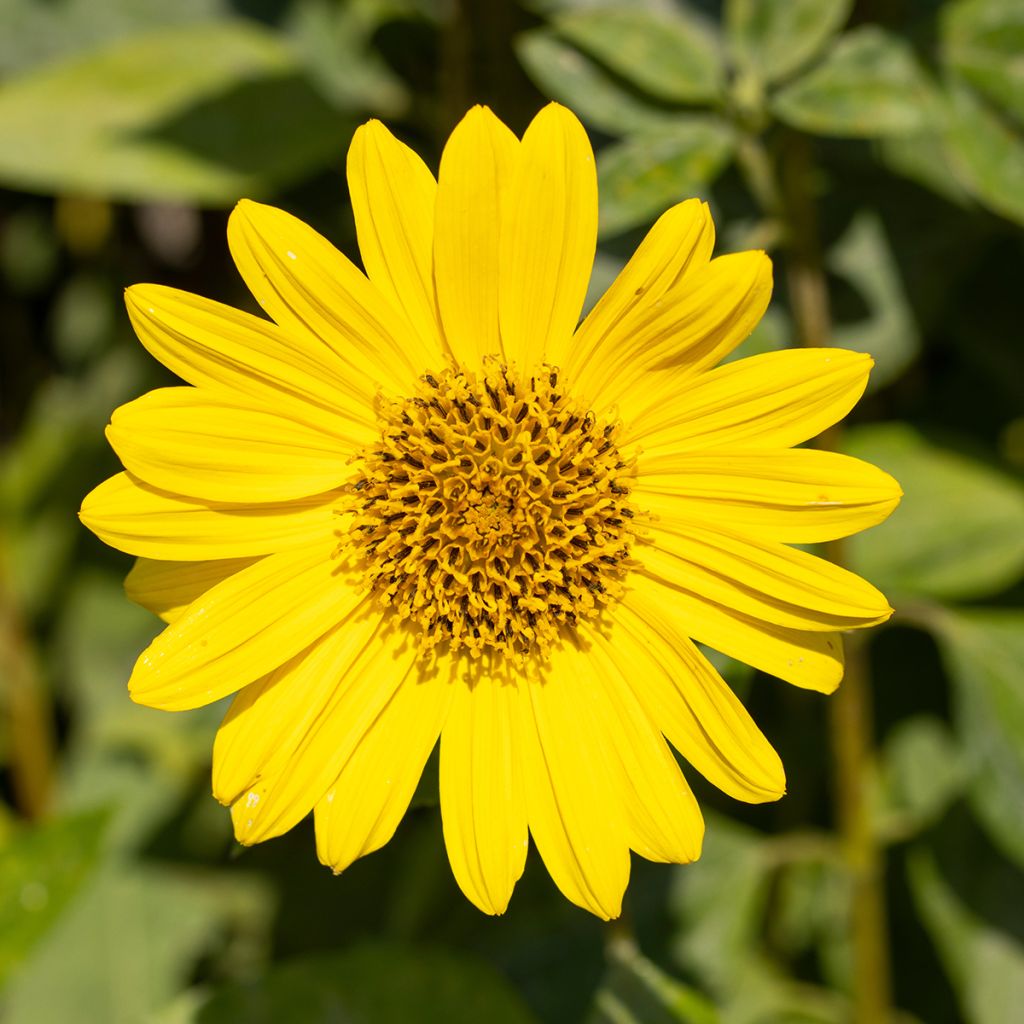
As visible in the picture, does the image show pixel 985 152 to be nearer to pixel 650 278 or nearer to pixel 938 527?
pixel 938 527

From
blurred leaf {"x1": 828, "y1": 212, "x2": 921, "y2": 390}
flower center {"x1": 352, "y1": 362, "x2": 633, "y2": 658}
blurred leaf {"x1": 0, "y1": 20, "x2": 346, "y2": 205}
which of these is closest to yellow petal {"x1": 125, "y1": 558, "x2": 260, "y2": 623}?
flower center {"x1": 352, "y1": 362, "x2": 633, "y2": 658}

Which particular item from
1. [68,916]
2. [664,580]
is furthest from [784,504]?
[68,916]

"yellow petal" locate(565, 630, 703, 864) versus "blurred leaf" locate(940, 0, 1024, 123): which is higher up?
"blurred leaf" locate(940, 0, 1024, 123)

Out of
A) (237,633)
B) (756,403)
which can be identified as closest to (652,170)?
(756,403)

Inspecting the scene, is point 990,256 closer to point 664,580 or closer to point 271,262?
point 664,580

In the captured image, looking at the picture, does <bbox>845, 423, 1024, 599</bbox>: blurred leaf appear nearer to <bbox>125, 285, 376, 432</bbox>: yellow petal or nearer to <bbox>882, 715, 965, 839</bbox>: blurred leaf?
<bbox>882, 715, 965, 839</bbox>: blurred leaf

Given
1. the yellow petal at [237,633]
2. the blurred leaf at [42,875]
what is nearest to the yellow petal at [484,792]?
the yellow petal at [237,633]

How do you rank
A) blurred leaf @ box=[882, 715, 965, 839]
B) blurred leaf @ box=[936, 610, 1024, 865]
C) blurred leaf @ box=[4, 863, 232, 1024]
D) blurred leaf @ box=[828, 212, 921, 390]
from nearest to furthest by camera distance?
blurred leaf @ box=[936, 610, 1024, 865] → blurred leaf @ box=[828, 212, 921, 390] → blurred leaf @ box=[882, 715, 965, 839] → blurred leaf @ box=[4, 863, 232, 1024]
